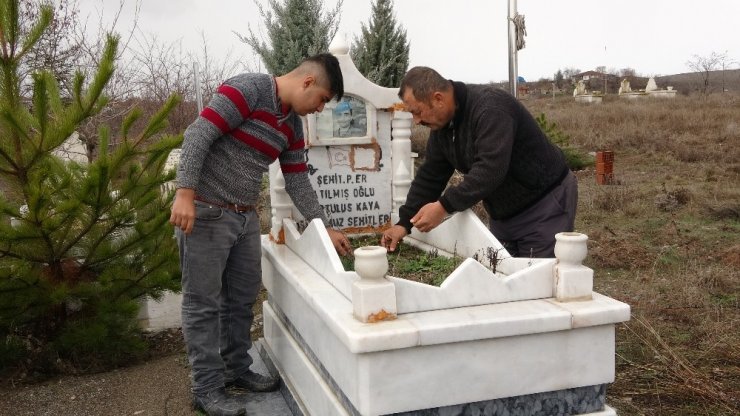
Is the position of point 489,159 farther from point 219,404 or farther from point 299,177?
point 219,404

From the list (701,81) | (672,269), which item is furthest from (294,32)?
(701,81)

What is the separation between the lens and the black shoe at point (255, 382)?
11.6ft

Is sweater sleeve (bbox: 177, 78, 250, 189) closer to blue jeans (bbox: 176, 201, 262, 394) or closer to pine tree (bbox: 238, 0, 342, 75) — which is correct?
blue jeans (bbox: 176, 201, 262, 394)

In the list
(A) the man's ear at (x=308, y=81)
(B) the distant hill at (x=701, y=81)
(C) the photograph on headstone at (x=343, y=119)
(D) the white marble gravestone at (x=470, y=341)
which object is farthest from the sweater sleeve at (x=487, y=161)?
(B) the distant hill at (x=701, y=81)

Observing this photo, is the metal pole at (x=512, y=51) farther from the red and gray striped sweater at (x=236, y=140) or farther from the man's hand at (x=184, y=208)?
the man's hand at (x=184, y=208)

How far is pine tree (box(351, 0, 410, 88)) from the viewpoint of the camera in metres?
13.8

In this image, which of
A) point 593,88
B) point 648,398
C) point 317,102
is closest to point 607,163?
point 648,398

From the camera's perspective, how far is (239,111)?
2.94 m

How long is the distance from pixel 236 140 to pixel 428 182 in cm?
102

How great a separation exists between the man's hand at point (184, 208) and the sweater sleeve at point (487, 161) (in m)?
1.07

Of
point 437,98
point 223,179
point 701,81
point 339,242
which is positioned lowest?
point 339,242

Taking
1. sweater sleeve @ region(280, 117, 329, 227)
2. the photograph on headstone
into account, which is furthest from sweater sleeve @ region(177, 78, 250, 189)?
the photograph on headstone

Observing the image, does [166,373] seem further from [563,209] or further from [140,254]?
[563,209]

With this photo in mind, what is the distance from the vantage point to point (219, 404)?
10.5 ft
